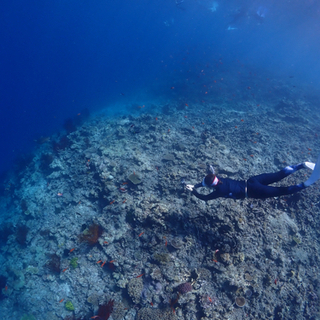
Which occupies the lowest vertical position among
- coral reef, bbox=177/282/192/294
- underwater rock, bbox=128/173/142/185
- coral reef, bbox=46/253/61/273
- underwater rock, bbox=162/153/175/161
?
coral reef, bbox=177/282/192/294

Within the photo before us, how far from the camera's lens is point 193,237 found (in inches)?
236

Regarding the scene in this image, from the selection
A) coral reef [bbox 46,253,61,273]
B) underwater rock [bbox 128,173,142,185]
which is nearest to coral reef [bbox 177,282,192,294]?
underwater rock [bbox 128,173,142,185]

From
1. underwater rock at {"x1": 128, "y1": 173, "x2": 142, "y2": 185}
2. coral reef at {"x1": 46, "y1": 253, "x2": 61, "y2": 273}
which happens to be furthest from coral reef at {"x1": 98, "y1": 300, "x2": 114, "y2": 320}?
underwater rock at {"x1": 128, "y1": 173, "x2": 142, "y2": 185}

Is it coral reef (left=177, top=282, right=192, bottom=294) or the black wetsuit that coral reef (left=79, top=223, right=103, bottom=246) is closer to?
coral reef (left=177, top=282, right=192, bottom=294)

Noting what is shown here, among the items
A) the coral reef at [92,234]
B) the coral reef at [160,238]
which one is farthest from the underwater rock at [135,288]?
the coral reef at [92,234]

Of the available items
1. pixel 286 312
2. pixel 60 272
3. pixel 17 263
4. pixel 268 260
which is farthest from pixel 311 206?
pixel 17 263

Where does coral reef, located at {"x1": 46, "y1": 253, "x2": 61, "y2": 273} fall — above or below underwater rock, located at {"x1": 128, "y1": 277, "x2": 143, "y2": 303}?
above

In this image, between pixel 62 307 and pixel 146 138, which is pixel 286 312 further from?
pixel 146 138

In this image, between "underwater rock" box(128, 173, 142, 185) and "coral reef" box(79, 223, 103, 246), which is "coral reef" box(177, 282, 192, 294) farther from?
"underwater rock" box(128, 173, 142, 185)

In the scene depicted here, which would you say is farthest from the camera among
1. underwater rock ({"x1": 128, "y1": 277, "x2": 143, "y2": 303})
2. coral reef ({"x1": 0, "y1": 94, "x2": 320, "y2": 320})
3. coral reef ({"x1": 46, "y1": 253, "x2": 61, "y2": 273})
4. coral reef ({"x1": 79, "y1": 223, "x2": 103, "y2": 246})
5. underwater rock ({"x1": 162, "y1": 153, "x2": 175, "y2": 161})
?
underwater rock ({"x1": 162, "y1": 153, "x2": 175, "y2": 161})

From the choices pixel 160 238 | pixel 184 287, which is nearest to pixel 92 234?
pixel 160 238

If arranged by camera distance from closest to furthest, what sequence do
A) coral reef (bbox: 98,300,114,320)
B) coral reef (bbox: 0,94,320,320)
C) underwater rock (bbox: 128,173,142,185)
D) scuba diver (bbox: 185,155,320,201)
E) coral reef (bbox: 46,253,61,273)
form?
scuba diver (bbox: 185,155,320,201) → coral reef (bbox: 0,94,320,320) → coral reef (bbox: 98,300,114,320) → coral reef (bbox: 46,253,61,273) → underwater rock (bbox: 128,173,142,185)

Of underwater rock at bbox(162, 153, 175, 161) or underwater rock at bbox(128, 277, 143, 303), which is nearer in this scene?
underwater rock at bbox(128, 277, 143, 303)

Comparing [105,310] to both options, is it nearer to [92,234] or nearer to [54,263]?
[92,234]
